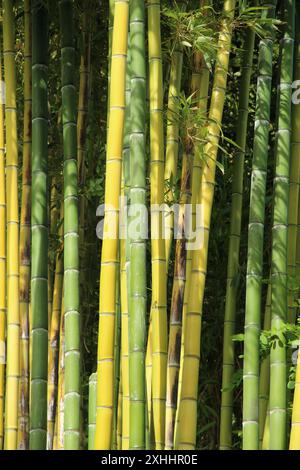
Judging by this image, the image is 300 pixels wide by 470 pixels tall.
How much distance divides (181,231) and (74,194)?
1.52 ft

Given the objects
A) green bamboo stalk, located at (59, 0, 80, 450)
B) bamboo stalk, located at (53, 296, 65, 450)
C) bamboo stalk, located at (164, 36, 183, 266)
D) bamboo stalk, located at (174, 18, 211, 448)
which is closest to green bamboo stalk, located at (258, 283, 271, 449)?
bamboo stalk, located at (174, 18, 211, 448)

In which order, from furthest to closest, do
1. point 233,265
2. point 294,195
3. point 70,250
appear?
point 233,265 → point 294,195 → point 70,250

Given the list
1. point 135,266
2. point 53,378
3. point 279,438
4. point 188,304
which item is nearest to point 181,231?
point 188,304

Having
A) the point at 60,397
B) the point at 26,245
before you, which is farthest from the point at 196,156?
the point at 60,397

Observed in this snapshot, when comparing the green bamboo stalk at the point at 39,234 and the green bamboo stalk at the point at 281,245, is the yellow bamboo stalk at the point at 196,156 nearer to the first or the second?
the green bamboo stalk at the point at 281,245

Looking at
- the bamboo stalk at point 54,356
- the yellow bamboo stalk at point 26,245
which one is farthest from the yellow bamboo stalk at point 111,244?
the bamboo stalk at point 54,356

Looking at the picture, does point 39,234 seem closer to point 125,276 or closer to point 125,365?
point 125,276

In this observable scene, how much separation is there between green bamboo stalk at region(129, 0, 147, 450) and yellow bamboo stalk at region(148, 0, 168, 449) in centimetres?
16

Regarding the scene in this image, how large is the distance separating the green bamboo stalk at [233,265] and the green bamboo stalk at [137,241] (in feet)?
3.70

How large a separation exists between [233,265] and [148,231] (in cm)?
49

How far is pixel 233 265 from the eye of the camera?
192 inches

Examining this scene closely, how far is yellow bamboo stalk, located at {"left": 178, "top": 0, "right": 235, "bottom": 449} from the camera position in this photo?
407 centimetres

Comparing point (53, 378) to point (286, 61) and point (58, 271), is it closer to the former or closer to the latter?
point (58, 271)

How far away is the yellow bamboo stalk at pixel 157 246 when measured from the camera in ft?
12.9
